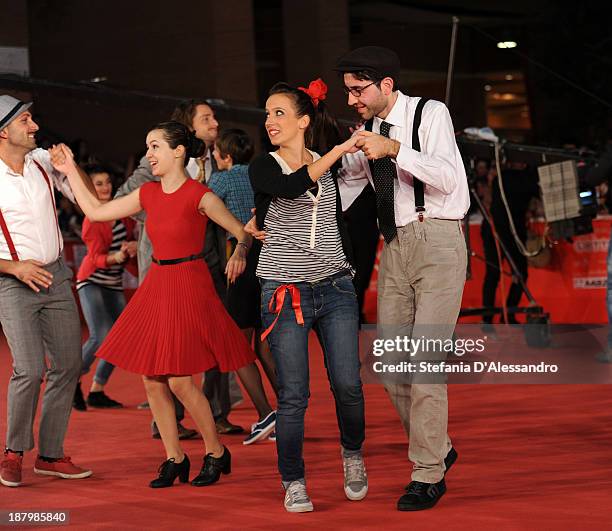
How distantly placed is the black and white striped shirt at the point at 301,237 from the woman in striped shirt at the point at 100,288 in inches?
116

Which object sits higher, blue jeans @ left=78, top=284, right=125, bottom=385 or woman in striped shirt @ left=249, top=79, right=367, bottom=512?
woman in striped shirt @ left=249, top=79, right=367, bottom=512

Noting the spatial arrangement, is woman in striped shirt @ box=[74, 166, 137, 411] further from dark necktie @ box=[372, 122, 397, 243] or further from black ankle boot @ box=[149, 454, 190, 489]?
dark necktie @ box=[372, 122, 397, 243]

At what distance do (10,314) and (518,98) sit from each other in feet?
40.8

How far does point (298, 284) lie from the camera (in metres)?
4.68

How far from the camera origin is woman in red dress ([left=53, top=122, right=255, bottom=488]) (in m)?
5.12

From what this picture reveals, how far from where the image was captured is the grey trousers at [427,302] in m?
4.65

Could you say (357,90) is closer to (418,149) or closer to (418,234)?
(418,149)

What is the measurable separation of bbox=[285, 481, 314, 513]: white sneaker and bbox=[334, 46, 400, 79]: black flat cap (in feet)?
5.27

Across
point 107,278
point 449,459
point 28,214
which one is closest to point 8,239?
point 28,214

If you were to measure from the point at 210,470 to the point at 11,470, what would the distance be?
0.91 meters

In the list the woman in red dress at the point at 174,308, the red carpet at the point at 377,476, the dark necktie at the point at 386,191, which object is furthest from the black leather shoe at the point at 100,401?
the dark necktie at the point at 386,191

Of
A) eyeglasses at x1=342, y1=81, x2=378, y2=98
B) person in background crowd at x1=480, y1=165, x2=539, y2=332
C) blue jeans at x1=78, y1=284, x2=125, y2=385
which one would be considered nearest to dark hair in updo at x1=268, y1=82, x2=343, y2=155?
eyeglasses at x1=342, y1=81, x2=378, y2=98

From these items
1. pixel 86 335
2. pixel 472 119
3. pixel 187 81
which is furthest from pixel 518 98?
pixel 86 335

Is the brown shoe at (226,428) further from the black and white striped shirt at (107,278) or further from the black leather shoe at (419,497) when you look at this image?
the black leather shoe at (419,497)
